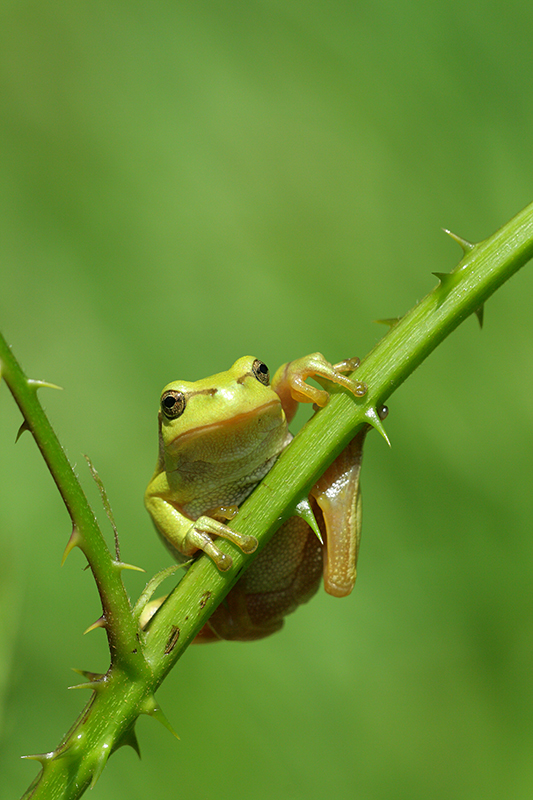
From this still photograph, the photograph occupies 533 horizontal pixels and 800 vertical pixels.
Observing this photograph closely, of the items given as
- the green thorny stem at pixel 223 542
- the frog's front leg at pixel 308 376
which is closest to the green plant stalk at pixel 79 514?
the green thorny stem at pixel 223 542

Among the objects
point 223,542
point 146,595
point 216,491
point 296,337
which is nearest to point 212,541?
point 223,542

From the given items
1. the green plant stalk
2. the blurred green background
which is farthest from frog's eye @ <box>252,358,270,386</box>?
the blurred green background

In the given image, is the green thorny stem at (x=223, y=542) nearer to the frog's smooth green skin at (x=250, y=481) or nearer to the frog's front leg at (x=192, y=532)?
the frog's front leg at (x=192, y=532)

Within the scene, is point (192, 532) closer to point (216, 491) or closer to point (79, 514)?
point (216, 491)

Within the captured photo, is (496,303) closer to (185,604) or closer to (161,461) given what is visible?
(161,461)

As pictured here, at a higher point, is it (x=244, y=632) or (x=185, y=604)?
(x=185, y=604)

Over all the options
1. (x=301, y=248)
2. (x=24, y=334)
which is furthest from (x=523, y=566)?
(x=24, y=334)
